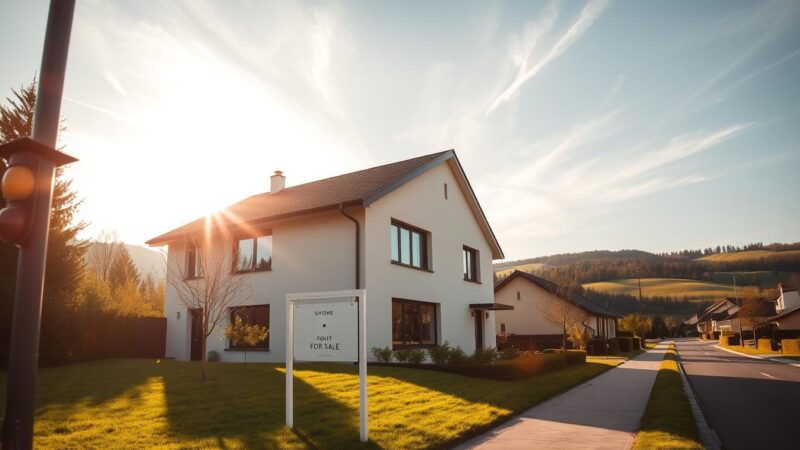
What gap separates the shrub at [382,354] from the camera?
16328 millimetres

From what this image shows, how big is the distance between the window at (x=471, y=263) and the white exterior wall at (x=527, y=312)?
15.5 m

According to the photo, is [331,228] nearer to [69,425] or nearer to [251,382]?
[251,382]

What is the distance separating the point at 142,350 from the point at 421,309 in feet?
36.7

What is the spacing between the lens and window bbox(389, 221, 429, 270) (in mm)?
19059

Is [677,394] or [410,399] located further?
[677,394]

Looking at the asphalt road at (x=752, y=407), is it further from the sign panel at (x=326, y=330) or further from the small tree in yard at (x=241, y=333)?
the small tree in yard at (x=241, y=333)

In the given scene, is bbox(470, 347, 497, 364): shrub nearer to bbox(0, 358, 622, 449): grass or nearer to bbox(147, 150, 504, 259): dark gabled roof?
bbox(0, 358, 622, 449): grass

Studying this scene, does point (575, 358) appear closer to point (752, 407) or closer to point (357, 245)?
point (752, 407)

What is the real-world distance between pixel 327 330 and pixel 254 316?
1240 cm

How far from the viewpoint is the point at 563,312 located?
103 ft

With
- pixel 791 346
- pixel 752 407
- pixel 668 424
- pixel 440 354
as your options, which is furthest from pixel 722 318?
pixel 668 424

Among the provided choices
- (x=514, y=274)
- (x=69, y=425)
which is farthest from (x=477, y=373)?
(x=514, y=274)

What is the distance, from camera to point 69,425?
23.6 feet

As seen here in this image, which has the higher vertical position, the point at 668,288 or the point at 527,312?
the point at 668,288
